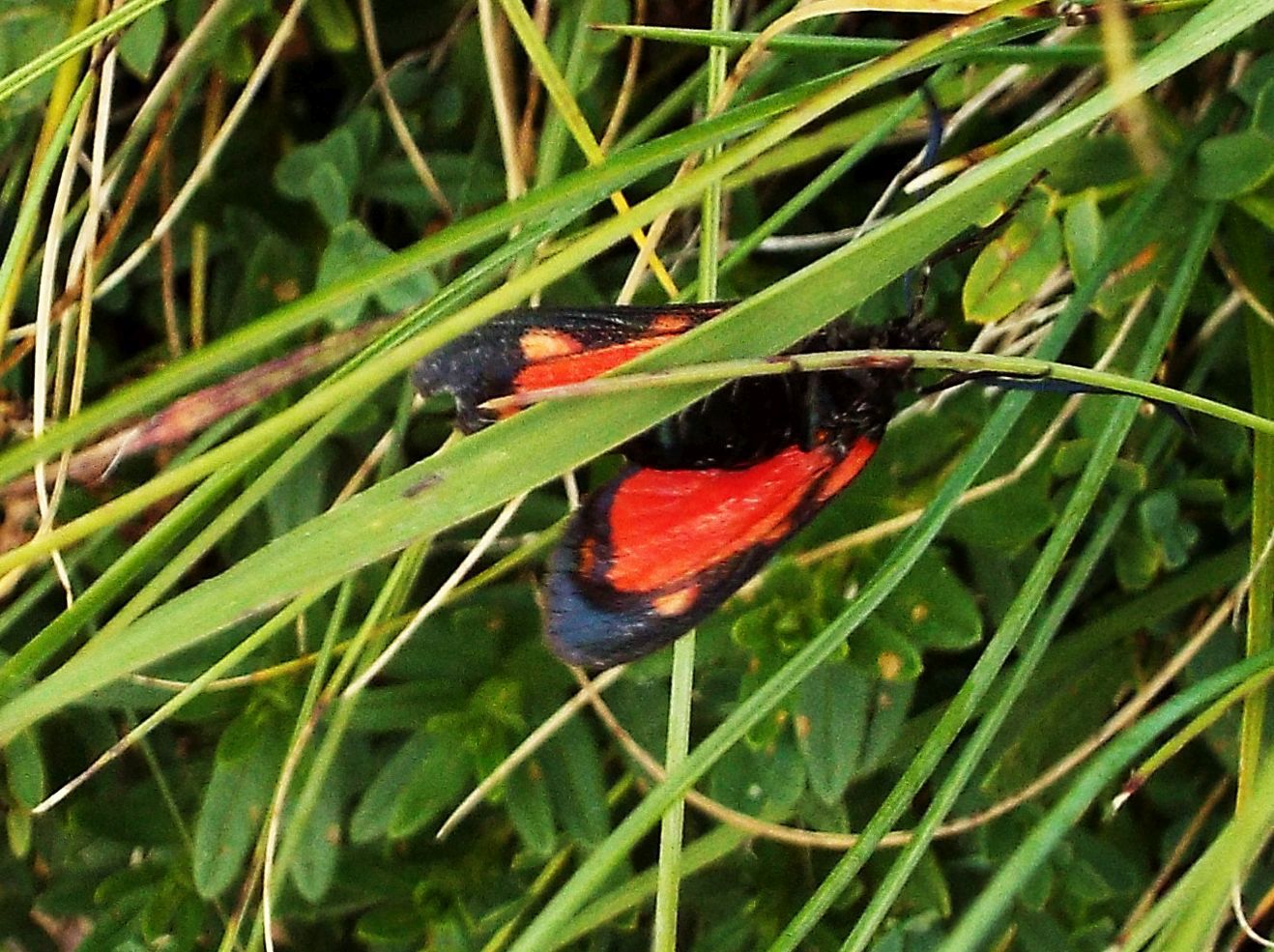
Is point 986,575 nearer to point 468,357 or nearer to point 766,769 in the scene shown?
point 766,769

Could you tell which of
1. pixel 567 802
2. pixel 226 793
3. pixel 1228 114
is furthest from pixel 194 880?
pixel 1228 114

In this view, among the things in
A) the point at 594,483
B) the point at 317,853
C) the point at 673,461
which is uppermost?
the point at 673,461

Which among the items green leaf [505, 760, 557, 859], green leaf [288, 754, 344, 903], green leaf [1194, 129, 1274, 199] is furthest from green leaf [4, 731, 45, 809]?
green leaf [1194, 129, 1274, 199]

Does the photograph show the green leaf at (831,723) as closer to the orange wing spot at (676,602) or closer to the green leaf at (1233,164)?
the orange wing spot at (676,602)

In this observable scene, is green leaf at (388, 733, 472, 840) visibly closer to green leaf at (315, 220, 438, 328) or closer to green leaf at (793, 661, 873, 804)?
green leaf at (793, 661, 873, 804)

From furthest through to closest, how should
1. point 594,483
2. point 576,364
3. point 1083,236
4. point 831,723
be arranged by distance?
point 594,483 < point 831,723 < point 1083,236 < point 576,364

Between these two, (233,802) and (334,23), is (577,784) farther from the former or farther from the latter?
(334,23)

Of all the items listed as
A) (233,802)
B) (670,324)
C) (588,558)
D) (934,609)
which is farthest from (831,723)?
(233,802)
